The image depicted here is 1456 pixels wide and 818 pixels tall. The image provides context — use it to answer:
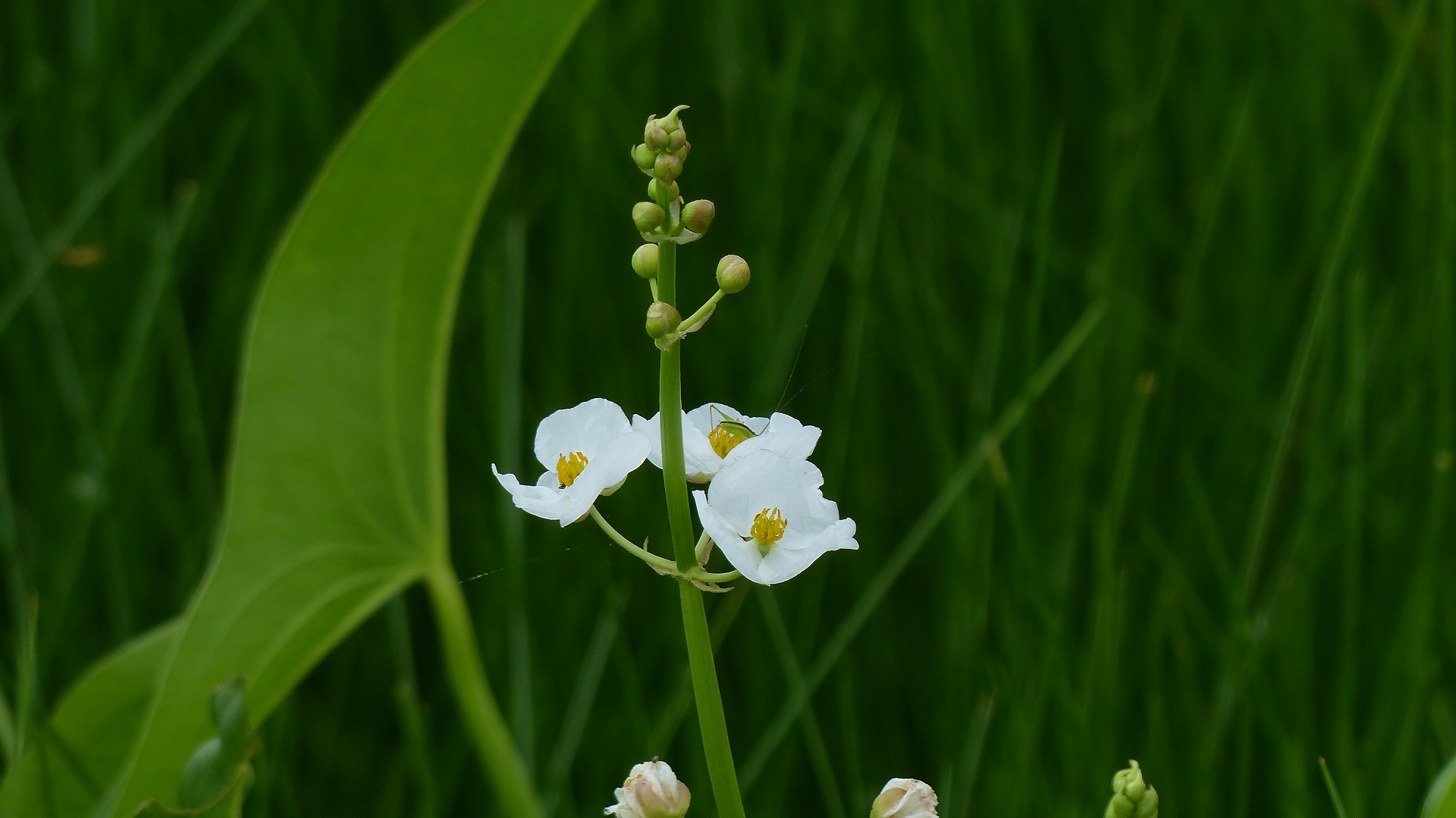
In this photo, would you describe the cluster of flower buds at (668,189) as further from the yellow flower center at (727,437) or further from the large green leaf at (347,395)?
the large green leaf at (347,395)

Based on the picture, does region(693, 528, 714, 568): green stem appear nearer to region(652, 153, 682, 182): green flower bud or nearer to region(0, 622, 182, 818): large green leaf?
region(652, 153, 682, 182): green flower bud

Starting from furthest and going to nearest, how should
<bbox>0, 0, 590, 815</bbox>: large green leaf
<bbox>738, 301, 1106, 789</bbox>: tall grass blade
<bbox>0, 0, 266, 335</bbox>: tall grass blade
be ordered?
<bbox>0, 0, 266, 335</bbox>: tall grass blade → <bbox>738, 301, 1106, 789</bbox>: tall grass blade → <bbox>0, 0, 590, 815</bbox>: large green leaf

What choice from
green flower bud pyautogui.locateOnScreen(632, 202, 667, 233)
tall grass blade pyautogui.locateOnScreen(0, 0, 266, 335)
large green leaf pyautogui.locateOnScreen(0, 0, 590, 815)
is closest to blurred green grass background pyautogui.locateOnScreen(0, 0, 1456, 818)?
tall grass blade pyautogui.locateOnScreen(0, 0, 266, 335)

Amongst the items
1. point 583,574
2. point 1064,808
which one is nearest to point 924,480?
point 583,574

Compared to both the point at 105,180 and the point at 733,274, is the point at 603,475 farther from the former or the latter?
the point at 105,180

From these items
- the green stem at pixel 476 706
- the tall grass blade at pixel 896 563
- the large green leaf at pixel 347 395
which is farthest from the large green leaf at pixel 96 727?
the tall grass blade at pixel 896 563

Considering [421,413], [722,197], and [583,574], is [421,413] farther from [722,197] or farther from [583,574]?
[722,197]

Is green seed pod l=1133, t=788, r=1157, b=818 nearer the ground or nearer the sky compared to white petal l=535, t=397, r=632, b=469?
nearer the ground
